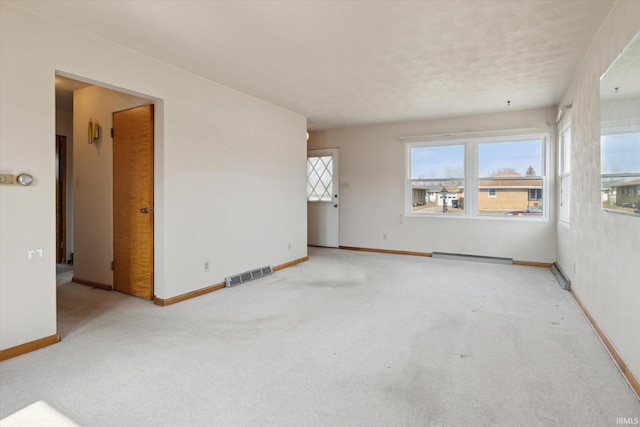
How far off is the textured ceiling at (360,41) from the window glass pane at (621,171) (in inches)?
39.8

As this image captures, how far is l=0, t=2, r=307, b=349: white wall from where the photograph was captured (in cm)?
Answer: 242

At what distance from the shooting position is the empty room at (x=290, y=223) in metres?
1.99

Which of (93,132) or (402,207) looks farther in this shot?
(402,207)

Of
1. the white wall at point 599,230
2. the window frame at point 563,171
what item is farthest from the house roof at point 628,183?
the window frame at point 563,171

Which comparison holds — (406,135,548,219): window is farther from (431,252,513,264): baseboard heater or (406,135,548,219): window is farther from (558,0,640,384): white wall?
(558,0,640,384): white wall

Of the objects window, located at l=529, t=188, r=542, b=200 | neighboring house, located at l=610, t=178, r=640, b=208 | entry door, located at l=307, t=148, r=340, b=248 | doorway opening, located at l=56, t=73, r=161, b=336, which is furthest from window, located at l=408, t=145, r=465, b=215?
doorway opening, located at l=56, t=73, r=161, b=336

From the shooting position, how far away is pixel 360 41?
2973 millimetres

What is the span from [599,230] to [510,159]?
316cm

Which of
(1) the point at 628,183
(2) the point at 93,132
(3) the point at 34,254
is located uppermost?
(2) the point at 93,132

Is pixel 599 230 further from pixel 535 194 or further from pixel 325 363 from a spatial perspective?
pixel 535 194

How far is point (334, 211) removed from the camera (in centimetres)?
706

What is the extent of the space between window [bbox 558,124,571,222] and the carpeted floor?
1.43m

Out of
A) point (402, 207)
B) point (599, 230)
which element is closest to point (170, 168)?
point (599, 230)

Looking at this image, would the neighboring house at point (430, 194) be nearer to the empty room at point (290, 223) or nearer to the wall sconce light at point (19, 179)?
the empty room at point (290, 223)
